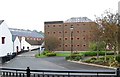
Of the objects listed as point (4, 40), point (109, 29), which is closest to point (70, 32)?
point (4, 40)

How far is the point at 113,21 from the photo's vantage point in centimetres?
3534

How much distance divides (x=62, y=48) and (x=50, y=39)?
19.8m

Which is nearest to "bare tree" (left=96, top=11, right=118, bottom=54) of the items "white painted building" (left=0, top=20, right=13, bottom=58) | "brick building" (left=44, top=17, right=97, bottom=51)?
"white painted building" (left=0, top=20, right=13, bottom=58)

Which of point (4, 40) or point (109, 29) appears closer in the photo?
point (109, 29)

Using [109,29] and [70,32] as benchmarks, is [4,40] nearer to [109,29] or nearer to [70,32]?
[109,29]

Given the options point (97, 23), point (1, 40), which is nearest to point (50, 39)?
point (1, 40)

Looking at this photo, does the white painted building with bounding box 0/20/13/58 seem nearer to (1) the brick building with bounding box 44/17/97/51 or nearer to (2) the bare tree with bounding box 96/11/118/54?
(2) the bare tree with bounding box 96/11/118/54

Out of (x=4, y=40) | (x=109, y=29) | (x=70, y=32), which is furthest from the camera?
(x=70, y=32)

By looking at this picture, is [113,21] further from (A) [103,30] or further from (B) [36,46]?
(B) [36,46]

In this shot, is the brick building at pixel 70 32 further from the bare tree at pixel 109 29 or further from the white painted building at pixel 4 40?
the bare tree at pixel 109 29

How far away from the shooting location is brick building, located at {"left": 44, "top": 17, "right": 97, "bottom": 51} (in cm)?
8331

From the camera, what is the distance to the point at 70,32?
3295 inches

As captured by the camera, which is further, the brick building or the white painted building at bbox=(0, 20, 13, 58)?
the brick building

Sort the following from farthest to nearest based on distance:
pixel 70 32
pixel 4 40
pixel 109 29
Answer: pixel 70 32 < pixel 4 40 < pixel 109 29
